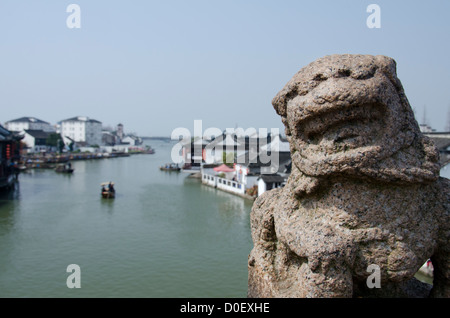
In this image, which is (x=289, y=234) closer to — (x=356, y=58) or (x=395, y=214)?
(x=395, y=214)

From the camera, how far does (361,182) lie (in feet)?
10.6

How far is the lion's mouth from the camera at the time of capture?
313 cm

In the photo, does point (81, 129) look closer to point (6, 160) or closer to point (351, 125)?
point (6, 160)

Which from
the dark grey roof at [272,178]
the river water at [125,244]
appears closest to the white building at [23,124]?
the river water at [125,244]

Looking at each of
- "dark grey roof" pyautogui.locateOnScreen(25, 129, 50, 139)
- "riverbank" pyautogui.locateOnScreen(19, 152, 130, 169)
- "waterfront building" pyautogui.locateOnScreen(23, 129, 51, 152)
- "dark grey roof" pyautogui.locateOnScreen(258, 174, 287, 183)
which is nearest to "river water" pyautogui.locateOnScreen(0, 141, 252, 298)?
"dark grey roof" pyautogui.locateOnScreen(258, 174, 287, 183)

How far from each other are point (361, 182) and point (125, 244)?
36.3ft

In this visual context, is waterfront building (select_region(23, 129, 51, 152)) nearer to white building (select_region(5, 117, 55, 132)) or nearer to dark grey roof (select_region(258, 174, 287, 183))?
white building (select_region(5, 117, 55, 132))

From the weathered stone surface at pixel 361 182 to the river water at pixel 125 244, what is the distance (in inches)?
245

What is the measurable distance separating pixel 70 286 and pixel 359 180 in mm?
8483

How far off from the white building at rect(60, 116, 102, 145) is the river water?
61127 mm

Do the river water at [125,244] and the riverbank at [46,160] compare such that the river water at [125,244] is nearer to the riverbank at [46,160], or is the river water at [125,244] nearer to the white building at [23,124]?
the riverbank at [46,160]

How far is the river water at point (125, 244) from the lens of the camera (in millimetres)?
9484

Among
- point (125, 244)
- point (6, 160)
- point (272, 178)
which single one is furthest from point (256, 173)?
point (6, 160)

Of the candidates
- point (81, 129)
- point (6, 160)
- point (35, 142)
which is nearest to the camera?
point (6, 160)
